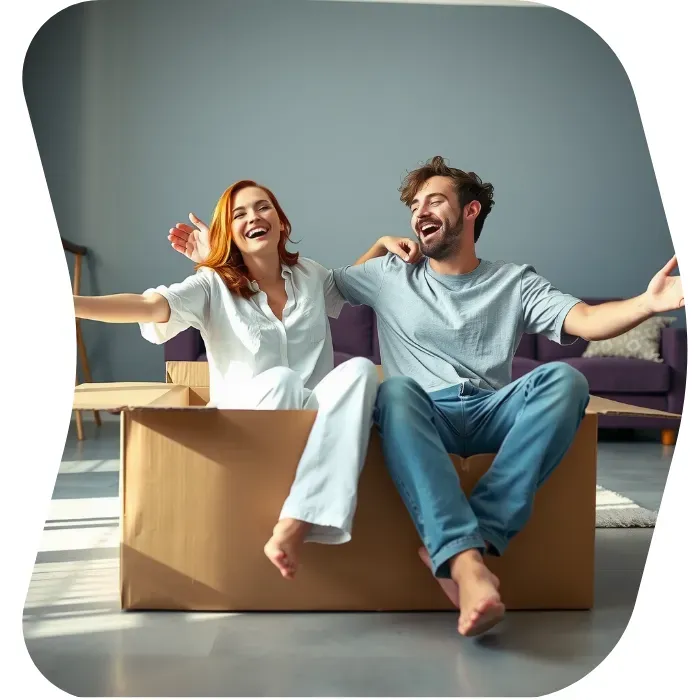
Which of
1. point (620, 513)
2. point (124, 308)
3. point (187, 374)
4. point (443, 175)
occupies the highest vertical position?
point (443, 175)

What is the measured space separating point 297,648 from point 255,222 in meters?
0.69

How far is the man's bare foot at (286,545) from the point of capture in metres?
1.10

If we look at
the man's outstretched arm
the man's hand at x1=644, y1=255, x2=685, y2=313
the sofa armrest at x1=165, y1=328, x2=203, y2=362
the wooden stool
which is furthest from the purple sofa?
the man's hand at x1=644, y1=255, x2=685, y2=313

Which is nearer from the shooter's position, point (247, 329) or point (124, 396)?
point (124, 396)

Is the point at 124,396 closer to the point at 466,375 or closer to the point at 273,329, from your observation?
the point at 273,329

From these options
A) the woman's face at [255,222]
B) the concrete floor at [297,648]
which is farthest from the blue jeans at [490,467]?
the woman's face at [255,222]

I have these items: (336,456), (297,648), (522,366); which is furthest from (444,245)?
(522,366)

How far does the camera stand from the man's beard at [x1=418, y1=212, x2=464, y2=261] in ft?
4.69

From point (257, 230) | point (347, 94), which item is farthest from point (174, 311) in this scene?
point (347, 94)

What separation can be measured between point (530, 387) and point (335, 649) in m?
0.45

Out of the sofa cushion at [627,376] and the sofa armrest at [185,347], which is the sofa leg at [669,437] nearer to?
the sofa cushion at [627,376]

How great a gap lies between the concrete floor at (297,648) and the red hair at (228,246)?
52 centimetres

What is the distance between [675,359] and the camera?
3.03 m

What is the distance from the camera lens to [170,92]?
158cm
